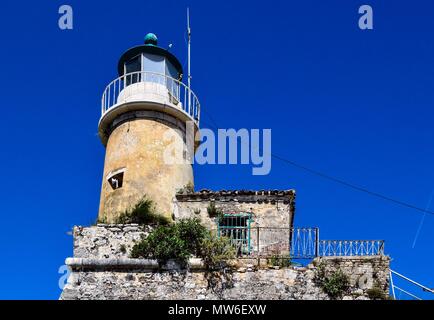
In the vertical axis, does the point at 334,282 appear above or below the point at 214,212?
below

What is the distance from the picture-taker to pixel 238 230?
23.8 meters

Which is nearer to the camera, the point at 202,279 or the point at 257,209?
the point at 202,279

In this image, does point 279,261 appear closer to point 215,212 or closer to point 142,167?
point 215,212

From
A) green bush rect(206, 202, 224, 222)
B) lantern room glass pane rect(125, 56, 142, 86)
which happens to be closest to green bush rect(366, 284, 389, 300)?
green bush rect(206, 202, 224, 222)

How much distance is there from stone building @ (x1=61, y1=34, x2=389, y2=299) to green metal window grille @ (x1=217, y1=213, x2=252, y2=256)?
0.11 ft

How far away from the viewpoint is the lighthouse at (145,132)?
82.3ft

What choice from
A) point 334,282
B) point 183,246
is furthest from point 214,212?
point 334,282

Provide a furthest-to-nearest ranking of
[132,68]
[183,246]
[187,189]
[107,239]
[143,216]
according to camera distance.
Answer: [132,68] < [187,189] < [143,216] < [107,239] < [183,246]

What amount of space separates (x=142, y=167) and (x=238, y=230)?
432 centimetres

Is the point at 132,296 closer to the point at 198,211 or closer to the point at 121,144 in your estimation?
the point at 198,211

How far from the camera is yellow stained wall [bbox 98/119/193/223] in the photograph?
2489 cm

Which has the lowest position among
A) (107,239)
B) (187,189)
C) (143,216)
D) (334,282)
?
(334,282)
